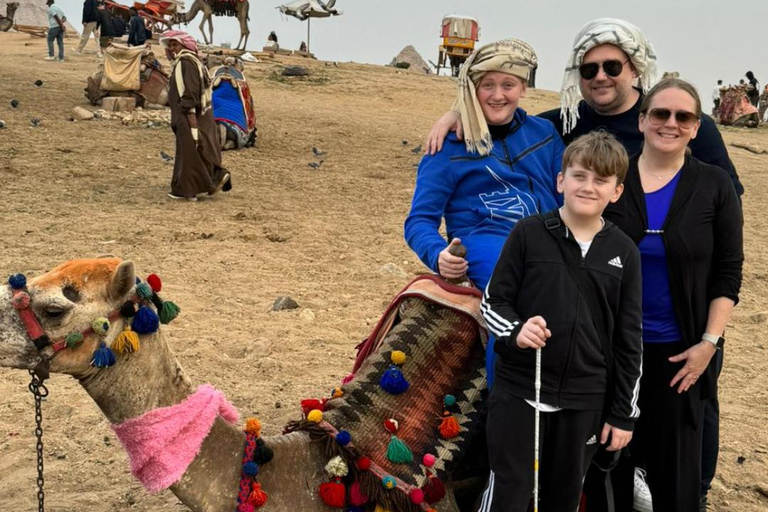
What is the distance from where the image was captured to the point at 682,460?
10.3 feet

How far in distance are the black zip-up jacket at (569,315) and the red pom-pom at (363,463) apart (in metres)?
0.63

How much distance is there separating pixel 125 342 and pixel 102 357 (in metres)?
0.09

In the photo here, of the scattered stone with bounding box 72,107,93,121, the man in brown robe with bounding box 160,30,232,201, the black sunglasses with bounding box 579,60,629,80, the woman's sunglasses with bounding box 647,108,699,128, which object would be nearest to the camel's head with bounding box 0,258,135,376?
the woman's sunglasses with bounding box 647,108,699,128

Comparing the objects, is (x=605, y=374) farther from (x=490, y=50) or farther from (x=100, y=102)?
(x=100, y=102)

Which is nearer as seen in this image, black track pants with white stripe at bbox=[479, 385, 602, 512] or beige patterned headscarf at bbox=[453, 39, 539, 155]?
black track pants with white stripe at bbox=[479, 385, 602, 512]

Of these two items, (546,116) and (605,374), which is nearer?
(605,374)

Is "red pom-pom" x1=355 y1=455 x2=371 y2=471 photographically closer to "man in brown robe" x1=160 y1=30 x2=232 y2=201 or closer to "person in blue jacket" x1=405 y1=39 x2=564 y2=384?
"person in blue jacket" x1=405 y1=39 x2=564 y2=384

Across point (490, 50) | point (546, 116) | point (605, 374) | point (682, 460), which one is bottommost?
point (682, 460)

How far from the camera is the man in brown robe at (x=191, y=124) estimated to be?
10219mm

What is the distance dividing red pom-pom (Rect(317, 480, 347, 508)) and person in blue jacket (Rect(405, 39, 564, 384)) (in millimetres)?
961

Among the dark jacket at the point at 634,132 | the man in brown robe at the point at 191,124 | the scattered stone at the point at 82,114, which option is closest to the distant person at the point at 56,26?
the scattered stone at the point at 82,114

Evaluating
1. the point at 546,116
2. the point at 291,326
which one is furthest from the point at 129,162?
the point at 546,116

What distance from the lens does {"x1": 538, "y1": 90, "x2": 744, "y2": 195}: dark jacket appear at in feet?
10.7

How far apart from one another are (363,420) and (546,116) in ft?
5.66
